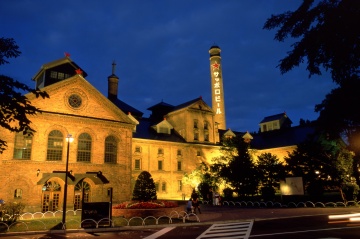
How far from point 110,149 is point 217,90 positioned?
1739 inches

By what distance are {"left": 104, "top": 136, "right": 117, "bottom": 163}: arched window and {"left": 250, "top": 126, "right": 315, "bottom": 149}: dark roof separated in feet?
108

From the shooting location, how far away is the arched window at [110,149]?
35.8 m

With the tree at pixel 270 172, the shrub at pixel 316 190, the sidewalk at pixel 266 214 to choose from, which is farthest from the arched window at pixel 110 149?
the shrub at pixel 316 190

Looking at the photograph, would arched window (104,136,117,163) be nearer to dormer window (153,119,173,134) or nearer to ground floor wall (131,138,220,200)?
ground floor wall (131,138,220,200)

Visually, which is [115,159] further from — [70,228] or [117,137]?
[70,228]

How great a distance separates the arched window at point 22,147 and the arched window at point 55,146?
2.01m

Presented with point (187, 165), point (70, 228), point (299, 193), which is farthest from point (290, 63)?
point (187, 165)

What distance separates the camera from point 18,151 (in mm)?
29828

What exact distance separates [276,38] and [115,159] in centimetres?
3139

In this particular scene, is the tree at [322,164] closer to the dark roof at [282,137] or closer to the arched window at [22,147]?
the dark roof at [282,137]

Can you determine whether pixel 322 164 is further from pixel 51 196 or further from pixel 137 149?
pixel 51 196

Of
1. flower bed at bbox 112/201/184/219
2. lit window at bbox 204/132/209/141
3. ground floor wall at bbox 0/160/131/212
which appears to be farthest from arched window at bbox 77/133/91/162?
lit window at bbox 204/132/209/141

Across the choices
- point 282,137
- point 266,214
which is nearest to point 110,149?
point 266,214

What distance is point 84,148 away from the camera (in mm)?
34000
